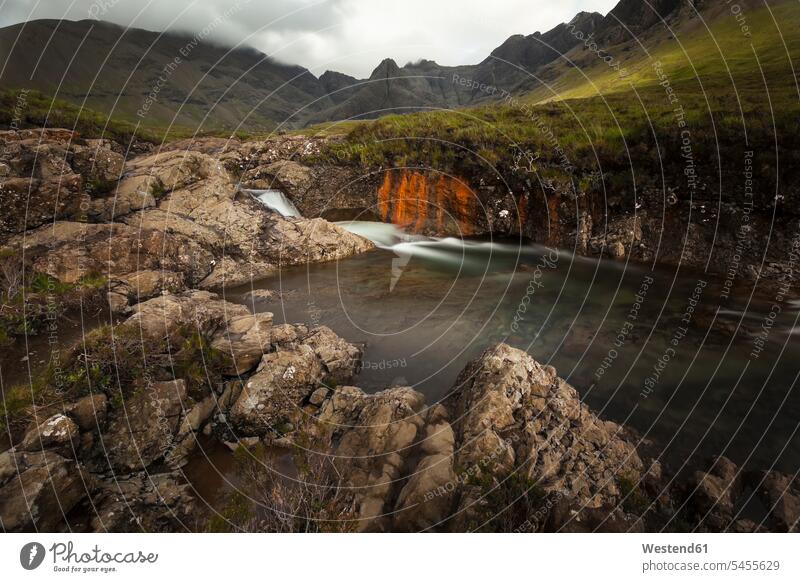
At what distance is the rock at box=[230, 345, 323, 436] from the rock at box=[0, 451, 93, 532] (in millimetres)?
2562

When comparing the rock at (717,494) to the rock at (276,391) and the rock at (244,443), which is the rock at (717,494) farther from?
the rock at (244,443)

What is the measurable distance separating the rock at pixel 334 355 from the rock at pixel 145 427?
3172 mm

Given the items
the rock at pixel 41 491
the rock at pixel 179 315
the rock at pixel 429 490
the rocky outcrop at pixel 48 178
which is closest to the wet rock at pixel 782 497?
the rock at pixel 429 490

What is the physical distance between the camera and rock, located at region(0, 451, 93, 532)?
4570mm

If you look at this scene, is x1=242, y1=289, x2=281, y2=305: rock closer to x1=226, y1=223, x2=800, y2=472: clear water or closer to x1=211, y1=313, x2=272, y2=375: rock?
x1=226, y1=223, x2=800, y2=472: clear water

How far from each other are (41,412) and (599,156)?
2426 centimetres

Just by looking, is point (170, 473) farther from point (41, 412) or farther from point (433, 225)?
point (433, 225)

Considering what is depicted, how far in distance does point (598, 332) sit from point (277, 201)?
2171cm

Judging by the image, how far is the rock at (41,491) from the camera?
4.57 m

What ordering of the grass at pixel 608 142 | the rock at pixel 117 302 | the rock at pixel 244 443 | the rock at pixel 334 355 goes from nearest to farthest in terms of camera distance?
the rock at pixel 244 443, the rock at pixel 334 355, the rock at pixel 117 302, the grass at pixel 608 142

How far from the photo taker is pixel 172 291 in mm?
14383

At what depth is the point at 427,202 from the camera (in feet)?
76.5

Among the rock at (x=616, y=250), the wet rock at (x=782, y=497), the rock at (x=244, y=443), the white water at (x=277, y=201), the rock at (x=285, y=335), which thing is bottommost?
the wet rock at (x=782, y=497)
